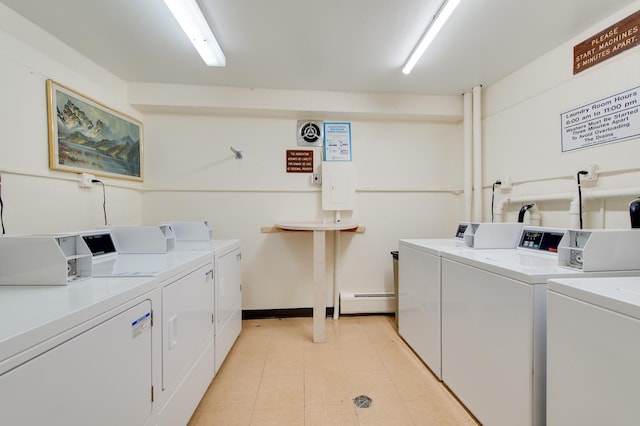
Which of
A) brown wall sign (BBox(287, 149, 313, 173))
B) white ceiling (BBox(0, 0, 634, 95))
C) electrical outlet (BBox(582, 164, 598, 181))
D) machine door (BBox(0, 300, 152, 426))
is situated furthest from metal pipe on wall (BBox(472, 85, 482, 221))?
machine door (BBox(0, 300, 152, 426))

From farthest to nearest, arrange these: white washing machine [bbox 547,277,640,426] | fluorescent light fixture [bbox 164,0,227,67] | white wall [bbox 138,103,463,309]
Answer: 1. white wall [bbox 138,103,463,309]
2. fluorescent light fixture [bbox 164,0,227,67]
3. white washing machine [bbox 547,277,640,426]

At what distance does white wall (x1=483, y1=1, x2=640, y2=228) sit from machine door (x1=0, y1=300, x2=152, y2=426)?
8.56ft

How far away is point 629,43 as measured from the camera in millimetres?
1449

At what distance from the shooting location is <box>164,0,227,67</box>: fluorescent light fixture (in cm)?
132

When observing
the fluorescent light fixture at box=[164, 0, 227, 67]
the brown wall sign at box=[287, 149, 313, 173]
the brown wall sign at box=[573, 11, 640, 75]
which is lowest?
the brown wall sign at box=[287, 149, 313, 173]

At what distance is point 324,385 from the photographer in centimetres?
161

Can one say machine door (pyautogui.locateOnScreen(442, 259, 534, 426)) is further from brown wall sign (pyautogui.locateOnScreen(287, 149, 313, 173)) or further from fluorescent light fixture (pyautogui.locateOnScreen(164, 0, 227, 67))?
fluorescent light fixture (pyautogui.locateOnScreen(164, 0, 227, 67))

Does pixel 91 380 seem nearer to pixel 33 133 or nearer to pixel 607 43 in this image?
pixel 33 133

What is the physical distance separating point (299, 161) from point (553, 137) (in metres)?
2.15

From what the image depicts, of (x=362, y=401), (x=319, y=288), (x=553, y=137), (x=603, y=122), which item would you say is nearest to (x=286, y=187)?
(x=319, y=288)

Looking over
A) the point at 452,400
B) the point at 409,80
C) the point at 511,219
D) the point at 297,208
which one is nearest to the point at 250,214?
the point at 297,208

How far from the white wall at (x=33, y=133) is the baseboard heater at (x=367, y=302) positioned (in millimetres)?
2367

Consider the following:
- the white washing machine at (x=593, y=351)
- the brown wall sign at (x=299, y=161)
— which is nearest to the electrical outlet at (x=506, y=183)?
the white washing machine at (x=593, y=351)

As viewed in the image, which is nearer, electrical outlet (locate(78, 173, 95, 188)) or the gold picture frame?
the gold picture frame
